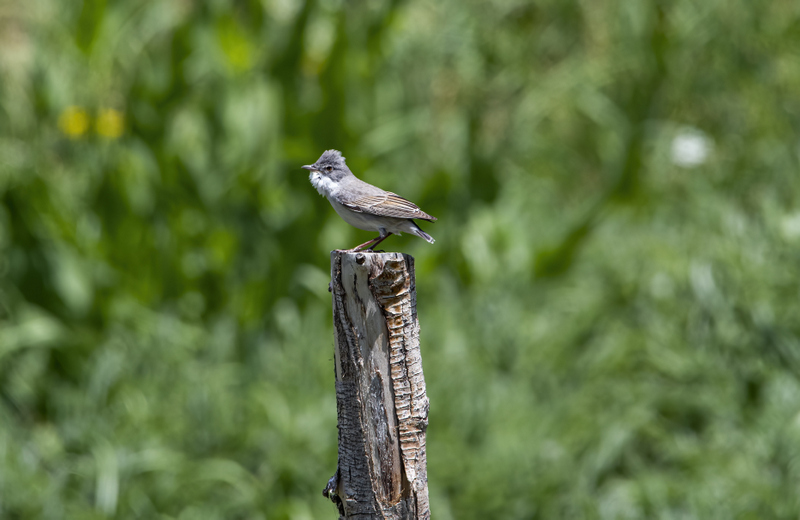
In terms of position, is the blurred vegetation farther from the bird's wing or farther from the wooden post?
the wooden post

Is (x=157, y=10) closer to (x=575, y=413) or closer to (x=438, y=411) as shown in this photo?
(x=438, y=411)

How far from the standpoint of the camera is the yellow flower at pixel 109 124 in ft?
17.5

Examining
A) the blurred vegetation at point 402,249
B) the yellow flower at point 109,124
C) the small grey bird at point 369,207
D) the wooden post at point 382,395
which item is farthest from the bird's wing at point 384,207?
the yellow flower at point 109,124

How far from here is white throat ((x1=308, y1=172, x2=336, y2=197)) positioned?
296cm

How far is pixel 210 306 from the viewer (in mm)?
5301

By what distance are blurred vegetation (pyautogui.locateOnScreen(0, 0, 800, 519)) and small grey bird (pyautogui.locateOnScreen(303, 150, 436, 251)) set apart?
63.4 inches

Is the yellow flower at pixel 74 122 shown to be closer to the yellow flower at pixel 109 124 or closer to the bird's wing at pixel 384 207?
the yellow flower at pixel 109 124

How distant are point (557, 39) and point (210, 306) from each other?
17.5 ft

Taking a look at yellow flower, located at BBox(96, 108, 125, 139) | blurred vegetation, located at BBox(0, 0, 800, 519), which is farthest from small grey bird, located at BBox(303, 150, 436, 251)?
yellow flower, located at BBox(96, 108, 125, 139)

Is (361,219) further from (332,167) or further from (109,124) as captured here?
(109,124)

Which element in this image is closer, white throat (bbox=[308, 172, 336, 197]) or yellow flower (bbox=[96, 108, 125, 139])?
white throat (bbox=[308, 172, 336, 197])

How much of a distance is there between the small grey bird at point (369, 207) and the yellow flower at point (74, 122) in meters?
3.08

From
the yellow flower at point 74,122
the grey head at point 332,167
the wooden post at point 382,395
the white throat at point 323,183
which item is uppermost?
the yellow flower at point 74,122

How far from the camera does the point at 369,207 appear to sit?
9.14 feet
